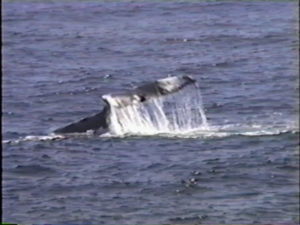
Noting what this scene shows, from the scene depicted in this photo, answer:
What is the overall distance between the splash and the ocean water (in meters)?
0.17

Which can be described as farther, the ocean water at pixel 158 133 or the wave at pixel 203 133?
the wave at pixel 203 133

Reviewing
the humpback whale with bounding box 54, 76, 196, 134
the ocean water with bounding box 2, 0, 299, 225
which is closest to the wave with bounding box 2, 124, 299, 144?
the ocean water with bounding box 2, 0, 299, 225

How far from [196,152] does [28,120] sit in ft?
17.4

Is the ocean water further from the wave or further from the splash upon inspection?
the splash

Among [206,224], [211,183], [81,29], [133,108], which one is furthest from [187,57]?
[206,224]

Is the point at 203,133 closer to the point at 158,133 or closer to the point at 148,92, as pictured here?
the point at 158,133

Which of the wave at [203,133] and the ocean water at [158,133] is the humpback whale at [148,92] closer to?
the ocean water at [158,133]

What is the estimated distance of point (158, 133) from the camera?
20.9 metres

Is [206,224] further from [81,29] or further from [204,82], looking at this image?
[81,29]

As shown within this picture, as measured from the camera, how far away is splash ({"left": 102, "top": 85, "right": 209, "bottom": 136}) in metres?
19.5

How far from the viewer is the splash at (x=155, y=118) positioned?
1949cm

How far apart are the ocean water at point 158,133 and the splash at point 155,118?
0.56ft

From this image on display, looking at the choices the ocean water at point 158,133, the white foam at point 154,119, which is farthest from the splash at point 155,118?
the ocean water at point 158,133

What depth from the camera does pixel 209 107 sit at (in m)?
25.3
